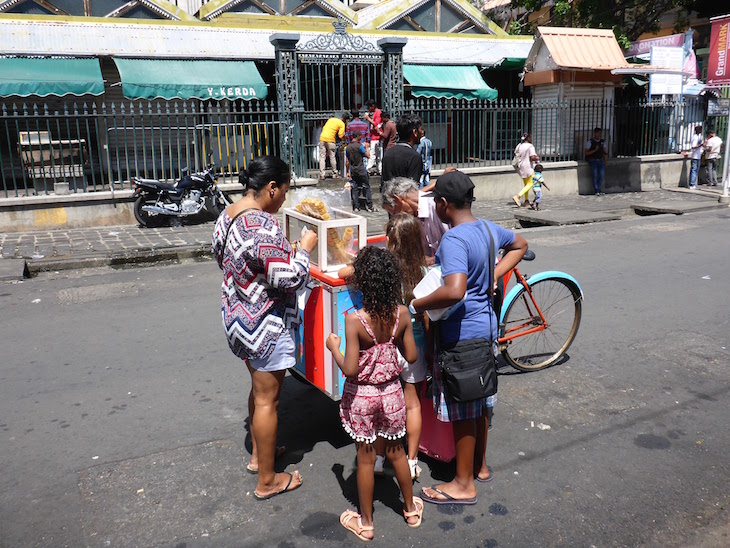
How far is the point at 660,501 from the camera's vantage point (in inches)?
131

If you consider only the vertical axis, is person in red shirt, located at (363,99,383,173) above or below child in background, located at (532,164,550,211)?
above

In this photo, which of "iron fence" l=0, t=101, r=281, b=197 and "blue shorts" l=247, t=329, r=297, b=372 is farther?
"iron fence" l=0, t=101, r=281, b=197

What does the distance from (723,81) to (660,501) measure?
1526cm

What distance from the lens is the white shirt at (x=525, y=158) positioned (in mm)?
A: 13680

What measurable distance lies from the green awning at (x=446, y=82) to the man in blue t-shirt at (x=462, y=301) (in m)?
14.4

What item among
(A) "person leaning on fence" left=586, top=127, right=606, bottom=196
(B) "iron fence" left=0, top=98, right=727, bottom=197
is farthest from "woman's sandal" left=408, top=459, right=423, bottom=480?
(A) "person leaning on fence" left=586, top=127, right=606, bottom=196

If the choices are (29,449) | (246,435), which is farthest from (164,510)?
(29,449)

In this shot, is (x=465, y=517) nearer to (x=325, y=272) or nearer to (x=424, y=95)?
(x=325, y=272)

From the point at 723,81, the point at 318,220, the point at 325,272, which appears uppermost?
the point at 723,81

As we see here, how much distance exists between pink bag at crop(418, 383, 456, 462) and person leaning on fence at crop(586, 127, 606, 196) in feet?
45.9

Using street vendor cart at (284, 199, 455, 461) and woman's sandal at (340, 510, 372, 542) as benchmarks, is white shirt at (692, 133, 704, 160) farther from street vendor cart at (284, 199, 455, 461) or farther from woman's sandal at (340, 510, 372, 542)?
Result: woman's sandal at (340, 510, 372, 542)

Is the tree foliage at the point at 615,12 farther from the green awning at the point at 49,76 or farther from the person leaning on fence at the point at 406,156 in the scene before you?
the person leaning on fence at the point at 406,156

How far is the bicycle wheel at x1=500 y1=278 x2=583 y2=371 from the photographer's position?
4953 mm

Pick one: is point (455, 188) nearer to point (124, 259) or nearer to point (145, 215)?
point (124, 259)
